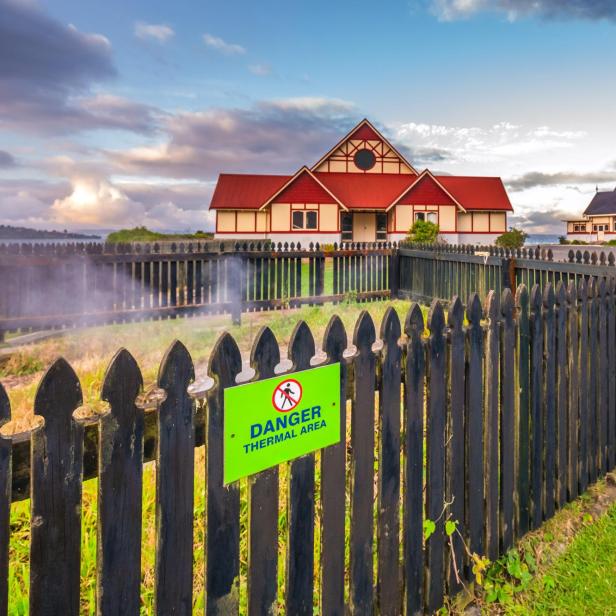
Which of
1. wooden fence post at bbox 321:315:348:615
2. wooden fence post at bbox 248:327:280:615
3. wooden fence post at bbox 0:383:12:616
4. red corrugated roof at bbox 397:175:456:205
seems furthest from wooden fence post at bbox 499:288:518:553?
red corrugated roof at bbox 397:175:456:205

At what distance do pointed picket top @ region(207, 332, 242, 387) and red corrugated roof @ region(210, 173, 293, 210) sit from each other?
37.3 metres

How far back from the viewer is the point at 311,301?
12.8 metres

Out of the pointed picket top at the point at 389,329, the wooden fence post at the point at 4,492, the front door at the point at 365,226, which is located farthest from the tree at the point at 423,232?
the wooden fence post at the point at 4,492

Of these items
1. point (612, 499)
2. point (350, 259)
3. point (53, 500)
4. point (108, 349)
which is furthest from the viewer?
point (350, 259)

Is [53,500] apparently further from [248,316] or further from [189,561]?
[248,316]

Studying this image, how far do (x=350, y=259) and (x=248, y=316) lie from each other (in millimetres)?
3383

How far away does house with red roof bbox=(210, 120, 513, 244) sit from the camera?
36.5 metres

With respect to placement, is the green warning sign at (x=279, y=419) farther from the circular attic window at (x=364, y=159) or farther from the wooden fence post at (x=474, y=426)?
the circular attic window at (x=364, y=159)

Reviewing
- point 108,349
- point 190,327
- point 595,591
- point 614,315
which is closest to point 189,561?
point 595,591

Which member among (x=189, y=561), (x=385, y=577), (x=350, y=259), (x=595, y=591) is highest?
(x=350, y=259)

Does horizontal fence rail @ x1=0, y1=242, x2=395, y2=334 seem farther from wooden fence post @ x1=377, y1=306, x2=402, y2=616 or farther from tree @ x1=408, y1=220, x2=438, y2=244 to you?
tree @ x1=408, y1=220, x2=438, y2=244

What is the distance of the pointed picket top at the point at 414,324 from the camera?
8.54 ft

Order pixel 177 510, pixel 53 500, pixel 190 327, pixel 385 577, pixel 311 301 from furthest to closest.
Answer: pixel 311 301 → pixel 190 327 → pixel 385 577 → pixel 177 510 → pixel 53 500

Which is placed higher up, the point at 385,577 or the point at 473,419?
the point at 473,419
